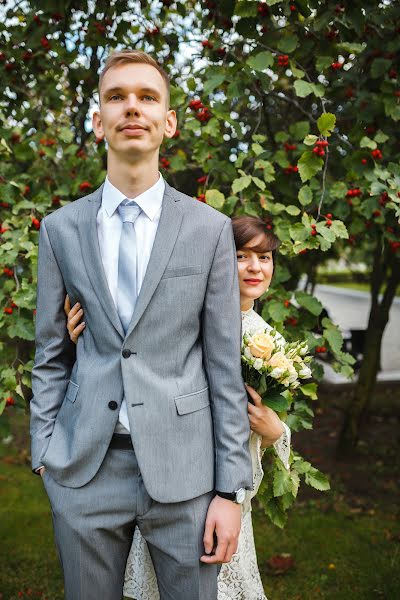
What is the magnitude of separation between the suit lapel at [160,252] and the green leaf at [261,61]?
4.07ft

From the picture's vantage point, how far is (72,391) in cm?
183

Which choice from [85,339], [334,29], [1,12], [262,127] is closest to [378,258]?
[262,127]

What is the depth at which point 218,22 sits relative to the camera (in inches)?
123

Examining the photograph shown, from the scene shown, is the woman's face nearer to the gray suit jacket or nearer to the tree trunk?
the gray suit jacket

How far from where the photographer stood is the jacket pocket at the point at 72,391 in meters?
1.81

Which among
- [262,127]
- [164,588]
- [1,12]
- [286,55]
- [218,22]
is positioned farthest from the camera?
[262,127]

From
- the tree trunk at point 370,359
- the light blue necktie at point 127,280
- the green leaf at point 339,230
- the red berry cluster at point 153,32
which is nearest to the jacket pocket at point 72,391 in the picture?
the light blue necktie at point 127,280

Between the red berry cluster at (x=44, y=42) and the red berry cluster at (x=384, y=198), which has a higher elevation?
the red berry cluster at (x=44, y=42)

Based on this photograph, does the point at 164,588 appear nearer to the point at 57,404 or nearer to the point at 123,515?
the point at 123,515

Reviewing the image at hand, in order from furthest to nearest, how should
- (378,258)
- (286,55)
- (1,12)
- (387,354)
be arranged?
(387,354), (378,258), (1,12), (286,55)

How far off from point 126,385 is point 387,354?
11446 mm

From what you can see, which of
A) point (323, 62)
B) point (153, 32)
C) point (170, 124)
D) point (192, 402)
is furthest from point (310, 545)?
point (153, 32)

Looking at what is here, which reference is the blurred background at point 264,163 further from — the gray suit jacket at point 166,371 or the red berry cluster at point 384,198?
the gray suit jacket at point 166,371

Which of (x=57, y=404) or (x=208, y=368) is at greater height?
(x=208, y=368)
